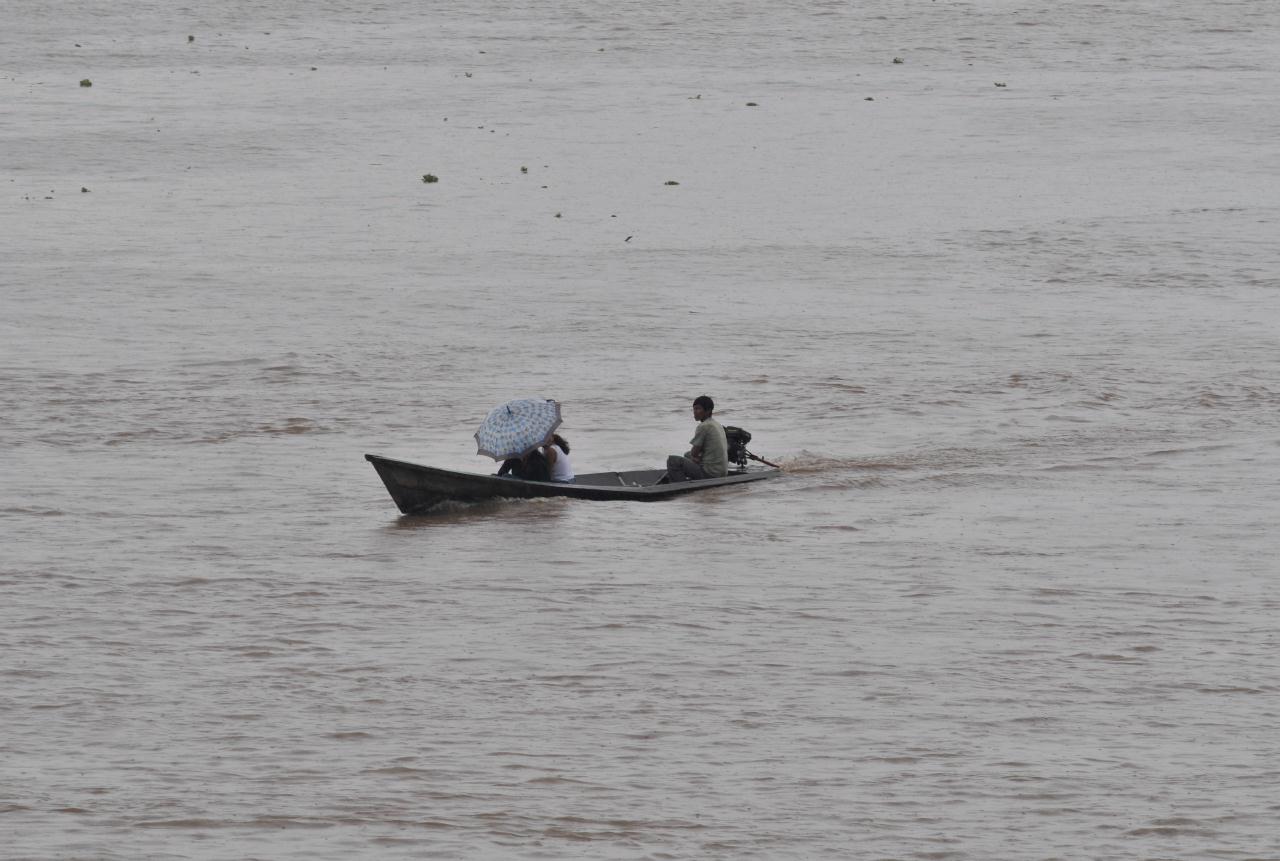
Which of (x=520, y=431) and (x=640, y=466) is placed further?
(x=640, y=466)

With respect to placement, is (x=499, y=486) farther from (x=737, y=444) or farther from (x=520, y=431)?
(x=737, y=444)

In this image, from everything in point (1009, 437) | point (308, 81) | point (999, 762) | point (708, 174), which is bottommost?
point (999, 762)

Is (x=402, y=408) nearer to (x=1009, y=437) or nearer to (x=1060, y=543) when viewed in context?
(x=1009, y=437)

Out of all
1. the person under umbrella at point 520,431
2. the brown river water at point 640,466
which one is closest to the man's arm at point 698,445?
the brown river water at point 640,466

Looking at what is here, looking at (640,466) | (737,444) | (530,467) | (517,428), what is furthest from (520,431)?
(640,466)

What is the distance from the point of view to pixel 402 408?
2717 cm

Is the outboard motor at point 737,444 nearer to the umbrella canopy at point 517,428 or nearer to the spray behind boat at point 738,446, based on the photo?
the spray behind boat at point 738,446

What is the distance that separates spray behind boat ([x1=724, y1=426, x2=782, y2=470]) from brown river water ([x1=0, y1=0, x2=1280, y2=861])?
1.40 ft

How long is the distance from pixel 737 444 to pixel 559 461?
2.14 meters

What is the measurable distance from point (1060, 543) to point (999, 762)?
661cm

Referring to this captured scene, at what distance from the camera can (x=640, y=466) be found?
956 inches

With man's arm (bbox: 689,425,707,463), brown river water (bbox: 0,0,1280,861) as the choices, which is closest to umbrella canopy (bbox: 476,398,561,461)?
brown river water (bbox: 0,0,1280,861)

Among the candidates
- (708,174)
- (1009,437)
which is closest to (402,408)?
(1009,437)

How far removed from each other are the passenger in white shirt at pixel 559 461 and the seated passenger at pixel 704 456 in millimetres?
1099
